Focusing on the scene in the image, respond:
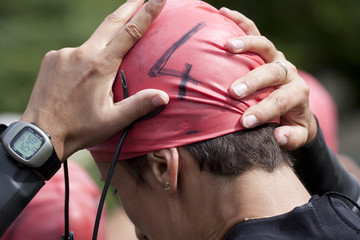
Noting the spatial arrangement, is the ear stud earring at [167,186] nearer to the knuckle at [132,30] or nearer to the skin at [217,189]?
the skin at [217,189]

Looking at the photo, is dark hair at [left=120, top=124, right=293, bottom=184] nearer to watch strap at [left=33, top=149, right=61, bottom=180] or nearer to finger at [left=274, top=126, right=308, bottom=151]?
finger at [left=274, top=126, right=308, bottom=151]

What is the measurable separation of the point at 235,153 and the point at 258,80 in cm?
34

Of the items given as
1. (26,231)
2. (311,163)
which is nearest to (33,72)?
(26,231)

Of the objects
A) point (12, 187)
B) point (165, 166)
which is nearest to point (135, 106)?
point (165, 166)

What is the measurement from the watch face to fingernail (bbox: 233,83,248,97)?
2.96 ft

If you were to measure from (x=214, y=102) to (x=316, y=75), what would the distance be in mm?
12468

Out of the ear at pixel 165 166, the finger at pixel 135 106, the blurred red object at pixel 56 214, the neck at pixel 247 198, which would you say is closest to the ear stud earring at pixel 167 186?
the ear at pixel 165 166

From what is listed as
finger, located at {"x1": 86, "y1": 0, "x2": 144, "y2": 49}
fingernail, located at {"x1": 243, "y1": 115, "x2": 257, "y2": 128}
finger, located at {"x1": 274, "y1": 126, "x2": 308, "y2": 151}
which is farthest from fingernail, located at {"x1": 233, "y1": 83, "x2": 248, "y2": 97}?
finger, located at {"x1": 86, "y1": 0, "x2": 144, "y2": 49}

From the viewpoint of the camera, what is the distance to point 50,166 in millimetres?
2457

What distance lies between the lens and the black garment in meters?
2.19

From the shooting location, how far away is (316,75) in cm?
1427

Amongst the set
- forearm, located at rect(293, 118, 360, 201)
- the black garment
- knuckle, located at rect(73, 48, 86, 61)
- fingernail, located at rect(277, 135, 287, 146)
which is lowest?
forearm, located at rect(293, 118, 360, 201)

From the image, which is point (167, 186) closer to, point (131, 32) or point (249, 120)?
point (249, 120)

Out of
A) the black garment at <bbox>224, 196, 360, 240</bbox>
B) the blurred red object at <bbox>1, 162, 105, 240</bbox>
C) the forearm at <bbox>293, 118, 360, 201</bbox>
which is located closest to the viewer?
the black garment at <bbox>224, 196, 360, 240</bbox>
